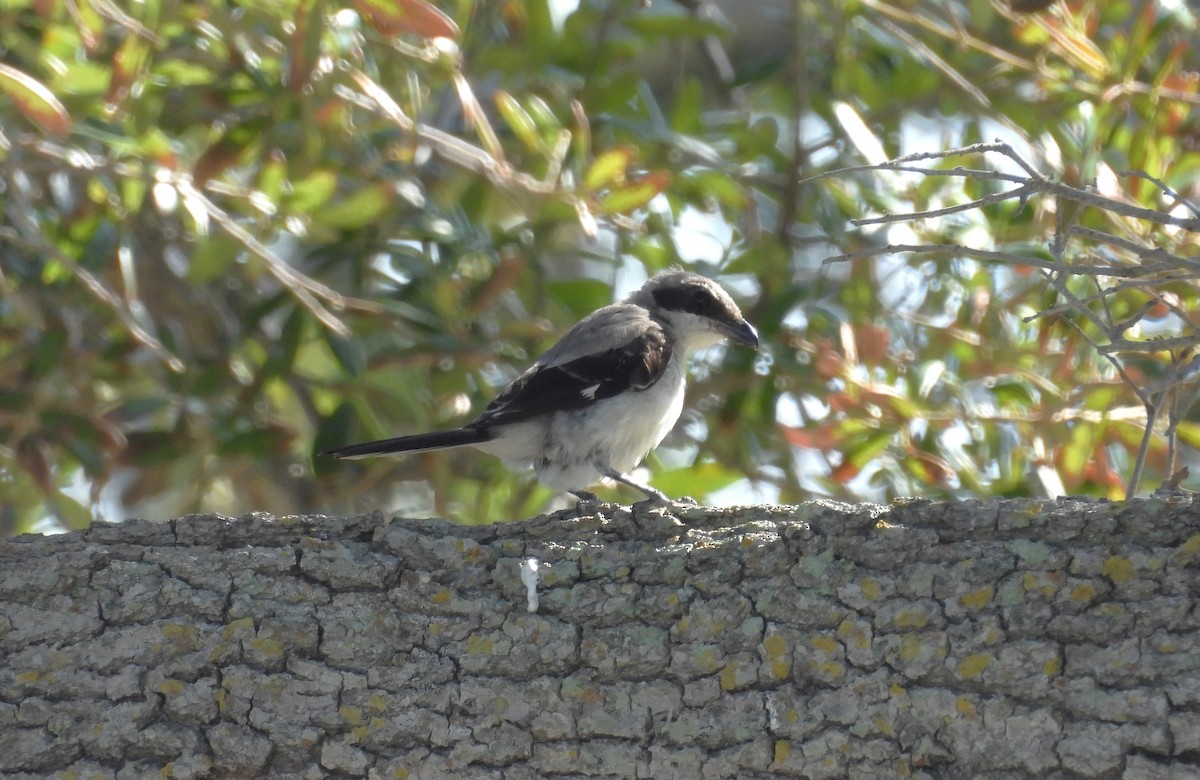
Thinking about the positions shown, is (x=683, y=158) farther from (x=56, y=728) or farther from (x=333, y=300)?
(x=56, y=728)

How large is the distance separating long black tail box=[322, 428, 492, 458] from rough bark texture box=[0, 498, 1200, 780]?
91cm

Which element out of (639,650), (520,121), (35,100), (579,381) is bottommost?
(639,650)

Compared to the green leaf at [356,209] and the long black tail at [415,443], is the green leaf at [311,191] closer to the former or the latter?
the green leaf at [356,209]

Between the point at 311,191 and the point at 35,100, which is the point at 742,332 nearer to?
the point at 311,191

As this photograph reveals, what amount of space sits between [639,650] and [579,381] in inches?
70.9

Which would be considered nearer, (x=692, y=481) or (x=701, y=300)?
(x=692, y=481)

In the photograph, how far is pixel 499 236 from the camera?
15.7 ft

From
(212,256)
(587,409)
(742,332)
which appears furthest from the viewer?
(742,332)

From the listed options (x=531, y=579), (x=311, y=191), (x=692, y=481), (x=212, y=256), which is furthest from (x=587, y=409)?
(x=531, y=579)

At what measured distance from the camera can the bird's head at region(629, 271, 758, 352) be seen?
4.62 metres

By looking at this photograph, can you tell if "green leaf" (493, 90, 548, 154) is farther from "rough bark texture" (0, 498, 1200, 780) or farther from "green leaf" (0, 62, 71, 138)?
"rough bark texture" (0, 498, 1200, 780)

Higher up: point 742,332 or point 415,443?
point 742,332

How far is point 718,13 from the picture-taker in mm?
6285

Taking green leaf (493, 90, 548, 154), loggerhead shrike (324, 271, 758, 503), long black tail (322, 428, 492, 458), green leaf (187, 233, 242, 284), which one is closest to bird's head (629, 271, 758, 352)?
loggerhead shrike (324, 271, 758, 503)
